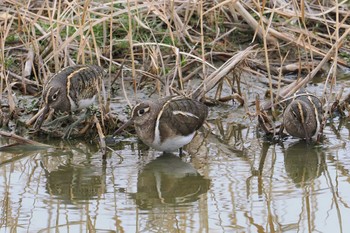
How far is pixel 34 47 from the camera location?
9.21m

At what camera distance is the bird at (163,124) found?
7.64 meters

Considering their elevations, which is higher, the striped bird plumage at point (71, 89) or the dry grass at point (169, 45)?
the dry grass at point (169, 45)

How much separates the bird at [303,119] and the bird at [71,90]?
1.82m

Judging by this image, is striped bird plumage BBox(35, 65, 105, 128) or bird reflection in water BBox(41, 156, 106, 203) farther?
striped bird plumage BBox(35, 65, 105, 128)

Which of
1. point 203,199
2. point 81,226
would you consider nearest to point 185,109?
point 203,199

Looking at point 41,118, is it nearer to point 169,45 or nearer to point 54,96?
point 54,96

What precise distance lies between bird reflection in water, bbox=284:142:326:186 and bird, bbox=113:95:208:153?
0.92 m

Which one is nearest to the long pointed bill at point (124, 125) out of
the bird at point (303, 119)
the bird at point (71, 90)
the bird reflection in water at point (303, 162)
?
the bird at point (71, 90)

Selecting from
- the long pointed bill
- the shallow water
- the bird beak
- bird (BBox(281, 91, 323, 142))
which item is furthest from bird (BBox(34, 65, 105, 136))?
bird (BBox(281, 91, 323, 142))

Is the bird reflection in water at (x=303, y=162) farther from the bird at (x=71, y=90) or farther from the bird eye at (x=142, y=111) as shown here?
the bird at (x=71, y=90)

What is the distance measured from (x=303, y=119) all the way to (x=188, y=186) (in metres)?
1.62

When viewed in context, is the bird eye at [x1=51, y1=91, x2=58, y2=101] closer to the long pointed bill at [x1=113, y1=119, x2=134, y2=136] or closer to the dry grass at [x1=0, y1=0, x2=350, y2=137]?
the dry grass at [x1=0, y1=0, x2=350, y2=137]

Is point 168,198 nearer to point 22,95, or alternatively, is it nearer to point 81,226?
point 81,226

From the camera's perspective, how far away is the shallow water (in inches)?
242
